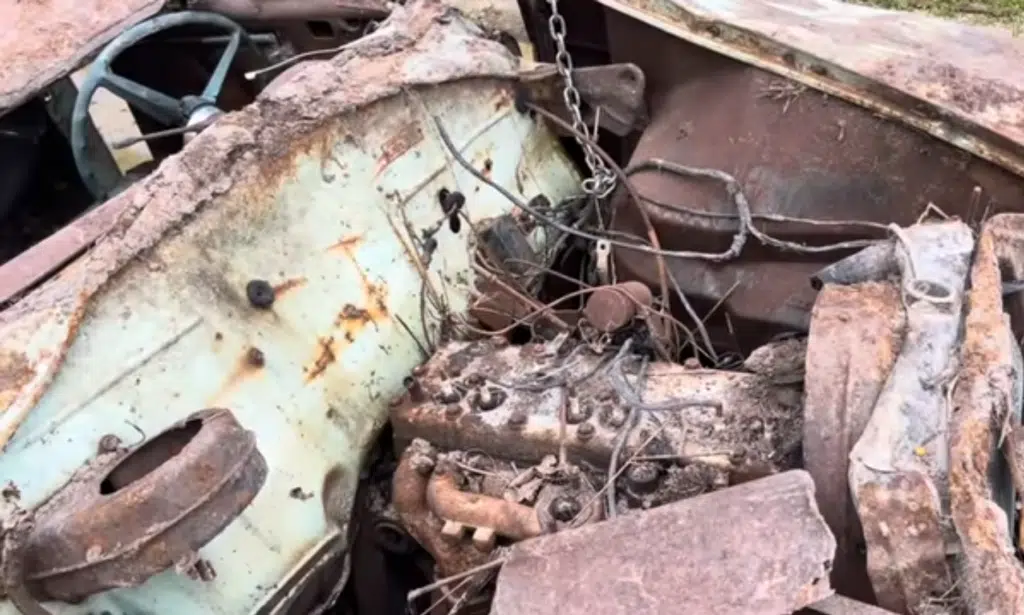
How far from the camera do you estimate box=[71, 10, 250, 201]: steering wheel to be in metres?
3.04

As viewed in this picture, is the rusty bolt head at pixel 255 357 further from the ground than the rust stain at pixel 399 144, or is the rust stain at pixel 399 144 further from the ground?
the rust stain at pixel 399 144

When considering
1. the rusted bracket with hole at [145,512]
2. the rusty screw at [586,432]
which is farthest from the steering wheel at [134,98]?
the rusty screw at [586,432]

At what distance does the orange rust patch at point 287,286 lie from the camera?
8.03 ft

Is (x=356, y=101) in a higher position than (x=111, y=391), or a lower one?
higher

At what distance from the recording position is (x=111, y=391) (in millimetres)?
2182

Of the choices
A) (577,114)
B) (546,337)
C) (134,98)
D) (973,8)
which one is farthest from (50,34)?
(973,8)

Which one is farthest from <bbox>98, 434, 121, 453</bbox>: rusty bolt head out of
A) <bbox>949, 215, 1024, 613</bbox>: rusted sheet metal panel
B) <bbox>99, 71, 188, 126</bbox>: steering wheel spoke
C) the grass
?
the grass

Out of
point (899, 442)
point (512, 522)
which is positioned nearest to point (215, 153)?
point (512, 522)

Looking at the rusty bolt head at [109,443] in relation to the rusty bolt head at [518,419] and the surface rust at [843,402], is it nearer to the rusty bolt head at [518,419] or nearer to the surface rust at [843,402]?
the rusty bolt head at [518,419]

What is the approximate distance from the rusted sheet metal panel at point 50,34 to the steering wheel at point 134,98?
0.12 ft

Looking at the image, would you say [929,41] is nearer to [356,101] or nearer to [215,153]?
[356,101]

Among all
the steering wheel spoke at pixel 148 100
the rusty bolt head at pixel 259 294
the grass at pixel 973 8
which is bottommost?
the grass at pixel 973 8

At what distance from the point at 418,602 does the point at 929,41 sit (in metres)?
1.66

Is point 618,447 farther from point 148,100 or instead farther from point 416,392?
point 148,100
